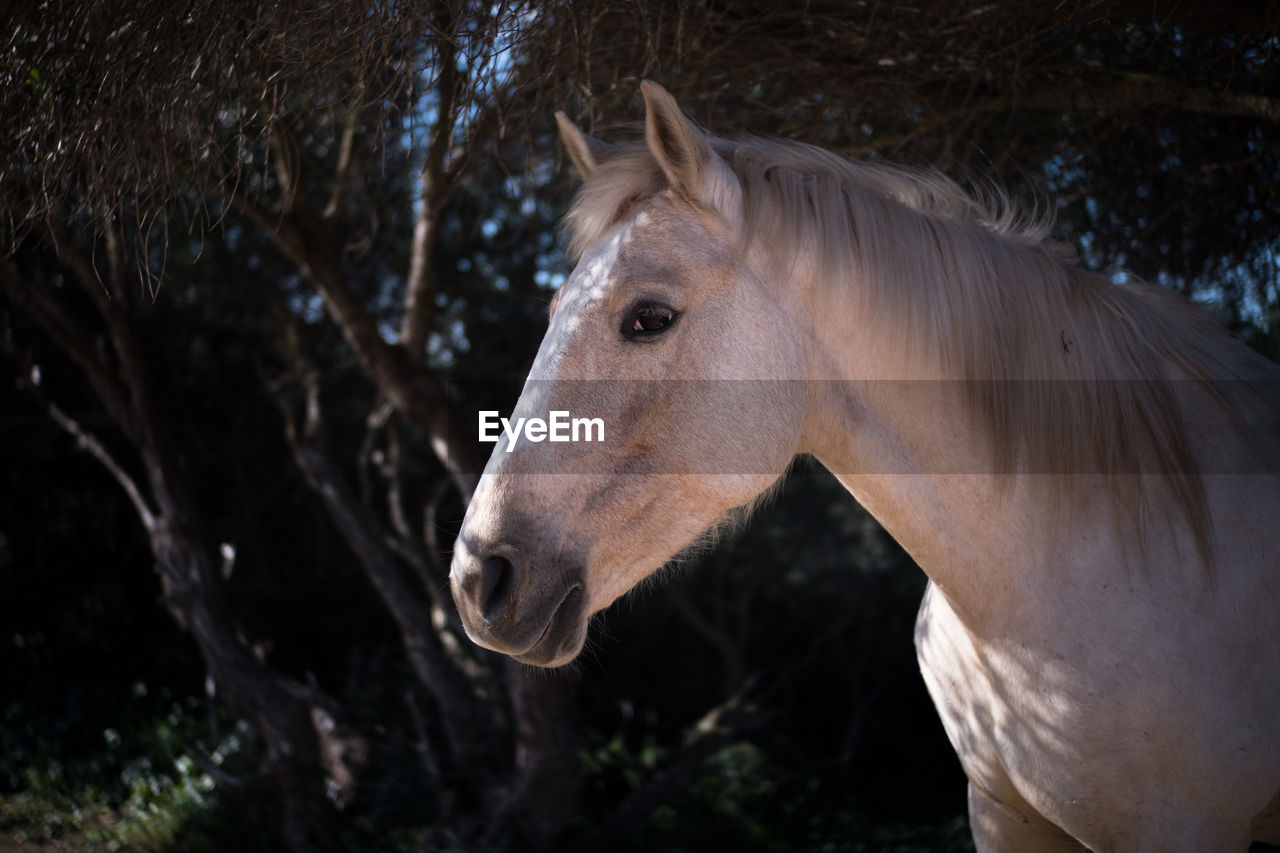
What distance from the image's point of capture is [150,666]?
676 cm

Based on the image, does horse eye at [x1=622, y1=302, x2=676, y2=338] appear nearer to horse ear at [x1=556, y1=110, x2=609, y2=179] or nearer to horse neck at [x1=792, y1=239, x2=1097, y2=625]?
horse neck at [x1=792, y1=239, x2=1097, y2=625]

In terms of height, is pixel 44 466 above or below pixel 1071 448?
above

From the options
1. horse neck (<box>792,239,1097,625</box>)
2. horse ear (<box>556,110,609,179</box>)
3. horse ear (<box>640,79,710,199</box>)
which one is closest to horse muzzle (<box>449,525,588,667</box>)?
horse neck (<box>792,239,1097,625</box>)

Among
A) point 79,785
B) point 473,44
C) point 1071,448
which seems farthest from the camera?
point 79,785

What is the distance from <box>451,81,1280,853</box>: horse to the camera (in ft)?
4.87

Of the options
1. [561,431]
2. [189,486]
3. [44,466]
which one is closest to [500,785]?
[189,486]

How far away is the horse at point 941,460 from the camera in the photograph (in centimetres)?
148

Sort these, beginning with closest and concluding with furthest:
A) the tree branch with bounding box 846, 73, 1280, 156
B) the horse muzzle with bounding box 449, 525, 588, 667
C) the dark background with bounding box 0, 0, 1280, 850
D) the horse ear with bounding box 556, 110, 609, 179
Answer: the horse muzzle with bounding box 449, 525, 588, 667
the horse ear with bounding box 556, 110, 609, 179
the dark background with bounding box 0, 0, 1280, 850
the tree branch with bounding box 846, 73, 1280, 156

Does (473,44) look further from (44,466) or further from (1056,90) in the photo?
(44,466)

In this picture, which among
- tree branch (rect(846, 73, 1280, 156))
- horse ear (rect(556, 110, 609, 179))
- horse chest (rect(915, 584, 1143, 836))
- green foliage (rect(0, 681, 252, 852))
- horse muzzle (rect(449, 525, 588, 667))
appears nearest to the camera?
horse muzzle (rect(449, 525, 588, 667))

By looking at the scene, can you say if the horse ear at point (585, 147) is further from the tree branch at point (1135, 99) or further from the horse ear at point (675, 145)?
the tree branch at point (1135, 99)

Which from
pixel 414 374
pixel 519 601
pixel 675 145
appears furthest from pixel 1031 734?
pixel 414 374

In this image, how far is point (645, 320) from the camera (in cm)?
154

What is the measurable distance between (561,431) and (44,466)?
22.8ft
